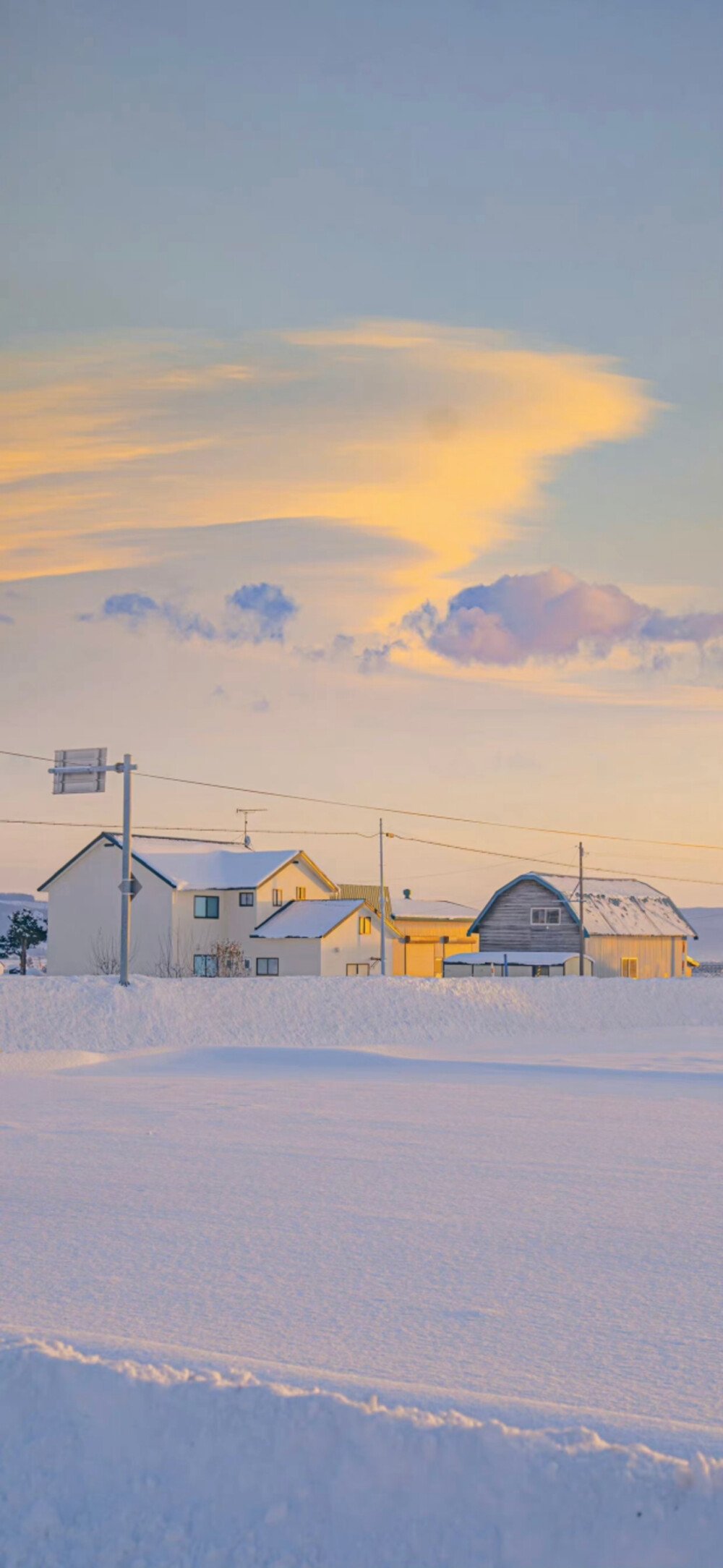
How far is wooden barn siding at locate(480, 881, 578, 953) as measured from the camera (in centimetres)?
6762

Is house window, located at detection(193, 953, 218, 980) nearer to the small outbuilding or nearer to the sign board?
the small outbuilding

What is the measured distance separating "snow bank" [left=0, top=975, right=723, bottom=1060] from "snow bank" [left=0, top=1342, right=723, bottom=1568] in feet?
70.3

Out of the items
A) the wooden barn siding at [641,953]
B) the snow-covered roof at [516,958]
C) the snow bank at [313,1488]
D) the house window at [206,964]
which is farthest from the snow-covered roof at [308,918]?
the snow bank at [313,1488]

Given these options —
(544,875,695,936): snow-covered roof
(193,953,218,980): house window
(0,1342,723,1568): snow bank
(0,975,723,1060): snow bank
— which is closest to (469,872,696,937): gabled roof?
(544,875,695,936): snow-covered roof

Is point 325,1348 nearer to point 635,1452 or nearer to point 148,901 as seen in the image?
point 635,1452

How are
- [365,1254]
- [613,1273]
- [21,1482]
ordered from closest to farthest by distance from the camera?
[21,1482], [613,1273], [365,1254]

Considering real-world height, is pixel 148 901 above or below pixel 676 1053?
above

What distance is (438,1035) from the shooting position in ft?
111

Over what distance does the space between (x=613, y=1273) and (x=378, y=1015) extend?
26.8 m

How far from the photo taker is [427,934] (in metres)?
87.4

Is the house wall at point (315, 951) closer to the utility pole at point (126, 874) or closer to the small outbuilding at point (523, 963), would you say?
the small outbuilding at point (523, 963)

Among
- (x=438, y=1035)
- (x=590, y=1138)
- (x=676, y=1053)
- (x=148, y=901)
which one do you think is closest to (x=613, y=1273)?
(x=590, y=1138)

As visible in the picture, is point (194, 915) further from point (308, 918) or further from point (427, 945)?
point (427, 945)

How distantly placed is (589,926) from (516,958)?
4158mm
